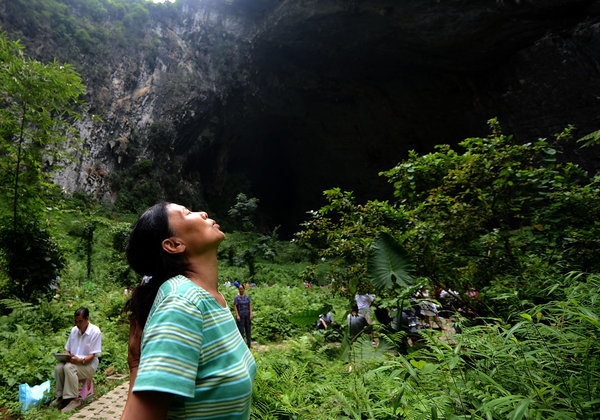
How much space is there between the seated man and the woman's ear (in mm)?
3704

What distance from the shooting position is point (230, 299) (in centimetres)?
943

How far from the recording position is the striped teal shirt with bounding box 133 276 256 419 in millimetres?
735

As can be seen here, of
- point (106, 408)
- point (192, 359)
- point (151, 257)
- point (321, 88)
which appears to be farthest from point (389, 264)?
point (321, 88)

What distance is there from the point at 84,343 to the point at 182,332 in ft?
13.8

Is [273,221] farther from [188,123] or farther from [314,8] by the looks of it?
[314,8]

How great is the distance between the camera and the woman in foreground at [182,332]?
0.73m

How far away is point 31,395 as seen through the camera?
3.52 m

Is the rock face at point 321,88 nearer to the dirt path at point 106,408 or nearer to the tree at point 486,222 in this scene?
the tree at point 486,222

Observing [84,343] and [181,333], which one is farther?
[84,343]

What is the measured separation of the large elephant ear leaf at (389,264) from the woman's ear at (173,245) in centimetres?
221

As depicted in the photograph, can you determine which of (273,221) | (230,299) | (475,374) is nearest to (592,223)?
(475,374)

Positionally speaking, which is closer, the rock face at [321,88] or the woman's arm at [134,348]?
the woman's arm at [134,348]

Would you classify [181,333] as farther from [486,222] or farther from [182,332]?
[486,222]

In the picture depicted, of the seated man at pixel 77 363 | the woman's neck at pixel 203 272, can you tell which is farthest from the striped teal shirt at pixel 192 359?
the seated man at pixel 77 363
